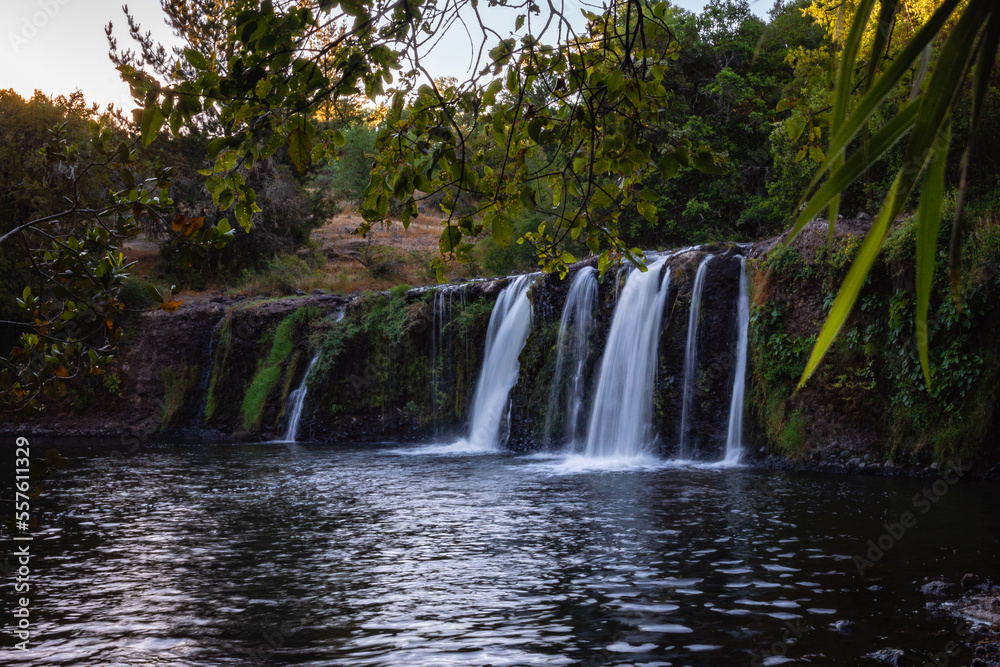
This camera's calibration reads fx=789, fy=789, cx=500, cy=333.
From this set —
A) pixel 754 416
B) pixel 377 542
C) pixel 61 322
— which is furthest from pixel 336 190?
pixel 61 322

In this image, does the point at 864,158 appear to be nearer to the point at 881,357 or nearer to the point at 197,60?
the point at 197,60

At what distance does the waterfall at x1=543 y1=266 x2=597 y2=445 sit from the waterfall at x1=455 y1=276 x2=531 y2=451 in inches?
55.0

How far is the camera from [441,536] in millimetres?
8859

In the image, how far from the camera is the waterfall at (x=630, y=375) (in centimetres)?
1638

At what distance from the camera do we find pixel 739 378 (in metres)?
15.5

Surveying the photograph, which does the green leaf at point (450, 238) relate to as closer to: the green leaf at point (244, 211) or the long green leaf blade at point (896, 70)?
the green leaf at point (244, 211)

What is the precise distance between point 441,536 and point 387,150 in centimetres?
627

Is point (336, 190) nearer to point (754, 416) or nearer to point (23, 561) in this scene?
point (754, 416)

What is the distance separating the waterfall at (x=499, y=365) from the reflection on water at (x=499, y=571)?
689 cm

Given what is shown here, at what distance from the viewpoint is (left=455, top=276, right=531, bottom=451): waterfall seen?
1983cm

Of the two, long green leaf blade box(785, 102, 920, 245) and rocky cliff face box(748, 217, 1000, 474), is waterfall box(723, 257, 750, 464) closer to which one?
rocky cliff face box(748, 217, 1000, 474)
